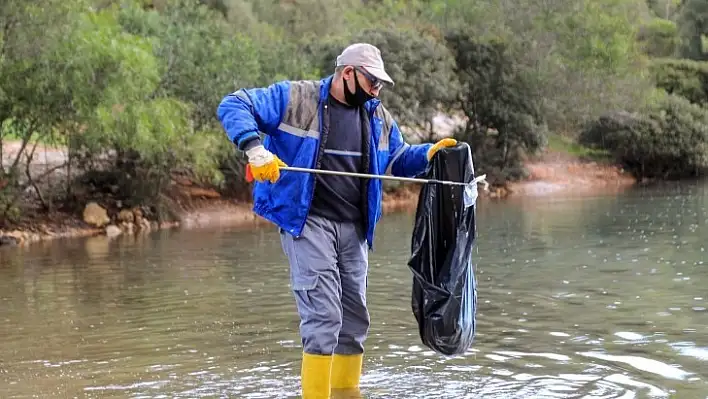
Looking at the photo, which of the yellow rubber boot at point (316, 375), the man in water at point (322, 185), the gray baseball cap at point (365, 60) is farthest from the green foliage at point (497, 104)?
the yellow rubber boot at point (316, 375)

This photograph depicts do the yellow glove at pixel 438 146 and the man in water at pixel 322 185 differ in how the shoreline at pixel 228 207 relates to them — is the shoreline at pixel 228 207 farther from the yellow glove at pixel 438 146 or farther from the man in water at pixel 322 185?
the man in water at pixel 322 185

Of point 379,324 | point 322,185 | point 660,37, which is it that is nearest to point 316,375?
point 322,185

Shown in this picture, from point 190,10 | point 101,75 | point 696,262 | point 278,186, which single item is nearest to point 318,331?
point 278,186

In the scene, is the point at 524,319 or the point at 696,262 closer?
the point at 524,319

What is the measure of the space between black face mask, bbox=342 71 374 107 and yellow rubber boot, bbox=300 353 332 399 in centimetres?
136

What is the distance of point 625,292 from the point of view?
10328mm

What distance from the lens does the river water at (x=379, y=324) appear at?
250 inches

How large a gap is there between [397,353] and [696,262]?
6.74 meters

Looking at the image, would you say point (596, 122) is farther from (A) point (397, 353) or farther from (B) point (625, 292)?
(A) point (397, 353)

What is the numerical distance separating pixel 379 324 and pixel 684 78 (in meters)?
46.8

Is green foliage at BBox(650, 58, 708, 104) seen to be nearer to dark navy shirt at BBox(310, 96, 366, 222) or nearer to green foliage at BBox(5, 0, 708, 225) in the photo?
green foliage at BBox(5, 0, 708, 225)

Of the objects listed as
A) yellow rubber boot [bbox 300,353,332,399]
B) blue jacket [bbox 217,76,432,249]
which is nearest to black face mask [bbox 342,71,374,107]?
blue jacket [bbox 217,76,432,249]

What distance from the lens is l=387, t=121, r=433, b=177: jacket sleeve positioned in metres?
6.21

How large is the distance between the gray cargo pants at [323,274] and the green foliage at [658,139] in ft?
120
